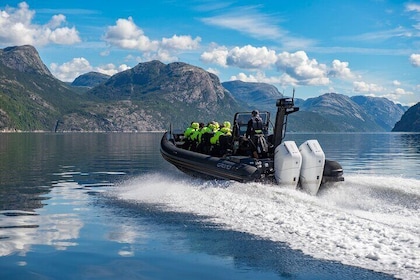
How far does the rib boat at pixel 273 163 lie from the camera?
14695 millimetres

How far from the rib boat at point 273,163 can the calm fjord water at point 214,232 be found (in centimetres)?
45

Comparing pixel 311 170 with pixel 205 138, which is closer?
pixel 311 170

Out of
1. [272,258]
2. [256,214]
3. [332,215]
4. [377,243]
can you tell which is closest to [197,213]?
[256,214]

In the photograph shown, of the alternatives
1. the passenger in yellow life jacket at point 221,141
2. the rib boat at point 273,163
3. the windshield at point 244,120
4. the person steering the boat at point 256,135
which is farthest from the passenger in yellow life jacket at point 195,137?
the person steering the boat at point 256,135

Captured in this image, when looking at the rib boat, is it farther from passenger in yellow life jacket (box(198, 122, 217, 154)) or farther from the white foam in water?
passenger in yellow life jacket (box(198, 122, 217, 154))

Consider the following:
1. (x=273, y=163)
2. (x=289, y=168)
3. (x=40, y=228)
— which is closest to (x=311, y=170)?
(x=289, y=168)

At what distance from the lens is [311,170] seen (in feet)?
48.3

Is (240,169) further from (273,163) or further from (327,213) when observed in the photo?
(327,213)

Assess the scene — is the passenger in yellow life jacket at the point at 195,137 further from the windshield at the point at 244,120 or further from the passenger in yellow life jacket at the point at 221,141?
the windshield at the point at 244,120

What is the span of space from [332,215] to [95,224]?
19.5ft

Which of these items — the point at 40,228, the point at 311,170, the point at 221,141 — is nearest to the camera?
the point at 40,228

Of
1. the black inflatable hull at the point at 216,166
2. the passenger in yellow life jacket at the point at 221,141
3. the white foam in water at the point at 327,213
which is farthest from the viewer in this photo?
the passenger in yellow life jacket at the point at 221,141

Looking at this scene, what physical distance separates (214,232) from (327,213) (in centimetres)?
285

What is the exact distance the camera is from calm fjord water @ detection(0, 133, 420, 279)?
797 centimetres
